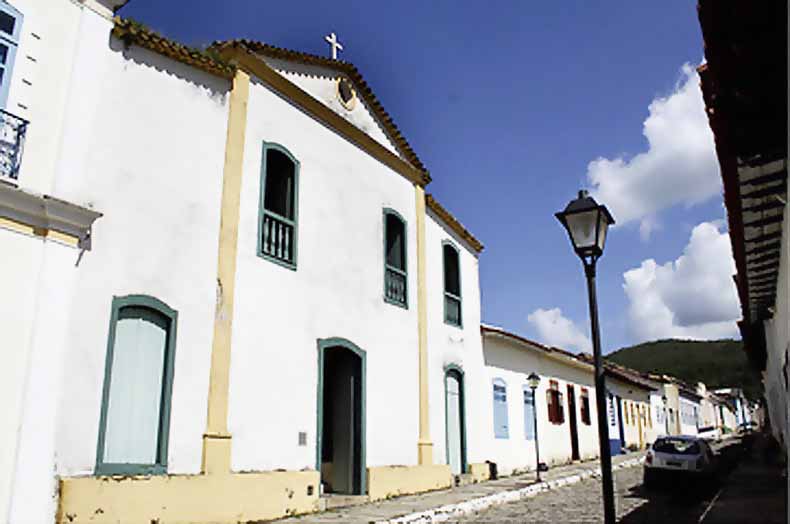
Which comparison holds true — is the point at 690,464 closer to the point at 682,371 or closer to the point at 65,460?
the point at 65,460

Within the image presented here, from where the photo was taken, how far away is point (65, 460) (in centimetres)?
691

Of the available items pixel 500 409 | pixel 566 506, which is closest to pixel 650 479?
pixel 500 409

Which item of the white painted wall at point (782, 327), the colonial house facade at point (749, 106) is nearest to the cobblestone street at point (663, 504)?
the white painted wall at point (782, 327)

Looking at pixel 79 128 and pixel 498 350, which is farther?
pixel 498 350

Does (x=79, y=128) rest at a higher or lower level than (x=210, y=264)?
higher

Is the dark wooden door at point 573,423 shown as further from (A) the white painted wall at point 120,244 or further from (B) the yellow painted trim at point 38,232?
(B) the yellow painted trim at point 38,232

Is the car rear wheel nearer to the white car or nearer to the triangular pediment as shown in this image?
the white car

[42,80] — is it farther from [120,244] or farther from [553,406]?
[553,406]

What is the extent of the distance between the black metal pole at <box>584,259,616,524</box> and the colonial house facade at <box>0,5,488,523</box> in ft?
16.7

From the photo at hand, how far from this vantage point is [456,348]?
1546 cm

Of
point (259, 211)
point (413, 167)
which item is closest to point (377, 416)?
point (259, 211)

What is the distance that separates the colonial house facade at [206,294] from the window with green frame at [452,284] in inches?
78.2

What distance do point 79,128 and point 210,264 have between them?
7.88ft

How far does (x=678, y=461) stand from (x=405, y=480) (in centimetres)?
665
